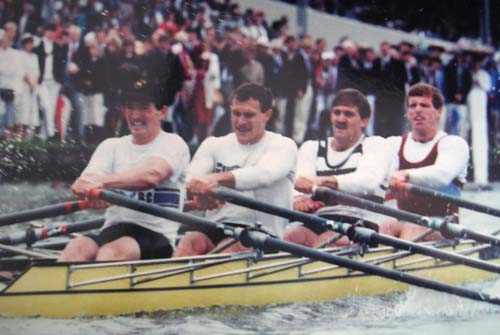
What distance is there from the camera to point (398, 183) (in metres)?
3.75

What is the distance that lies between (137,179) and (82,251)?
0.95ft

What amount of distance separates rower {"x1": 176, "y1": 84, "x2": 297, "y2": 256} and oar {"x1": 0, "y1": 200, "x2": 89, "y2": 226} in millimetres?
348

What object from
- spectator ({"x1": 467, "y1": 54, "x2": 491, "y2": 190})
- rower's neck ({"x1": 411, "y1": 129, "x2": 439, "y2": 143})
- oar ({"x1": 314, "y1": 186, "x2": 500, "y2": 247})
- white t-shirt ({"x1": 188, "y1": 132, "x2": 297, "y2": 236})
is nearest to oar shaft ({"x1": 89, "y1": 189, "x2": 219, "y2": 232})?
white t-shirt ({"x1": 188, "y1": 132, "x2": 297, "y2": 236})

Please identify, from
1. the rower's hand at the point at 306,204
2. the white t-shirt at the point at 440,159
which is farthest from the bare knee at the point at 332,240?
the white t-shirt at the point at 440,159

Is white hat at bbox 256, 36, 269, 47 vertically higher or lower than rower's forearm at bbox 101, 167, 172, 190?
higher

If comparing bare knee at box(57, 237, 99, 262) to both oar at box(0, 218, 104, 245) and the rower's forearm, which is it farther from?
the rower's forearm

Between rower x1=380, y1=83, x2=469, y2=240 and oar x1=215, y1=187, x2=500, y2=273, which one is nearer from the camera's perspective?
oar x1=215, y1=187, x2=500, y2=273

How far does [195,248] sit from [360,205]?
561 mm

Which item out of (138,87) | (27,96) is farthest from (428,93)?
(27,96)

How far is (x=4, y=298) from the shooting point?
315 centimetres

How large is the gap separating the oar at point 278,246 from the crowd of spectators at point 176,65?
0.68 feet

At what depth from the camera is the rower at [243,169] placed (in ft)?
10.9

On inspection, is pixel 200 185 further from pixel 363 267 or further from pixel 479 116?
pixel 479 116

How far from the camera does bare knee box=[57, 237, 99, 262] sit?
3322mm
